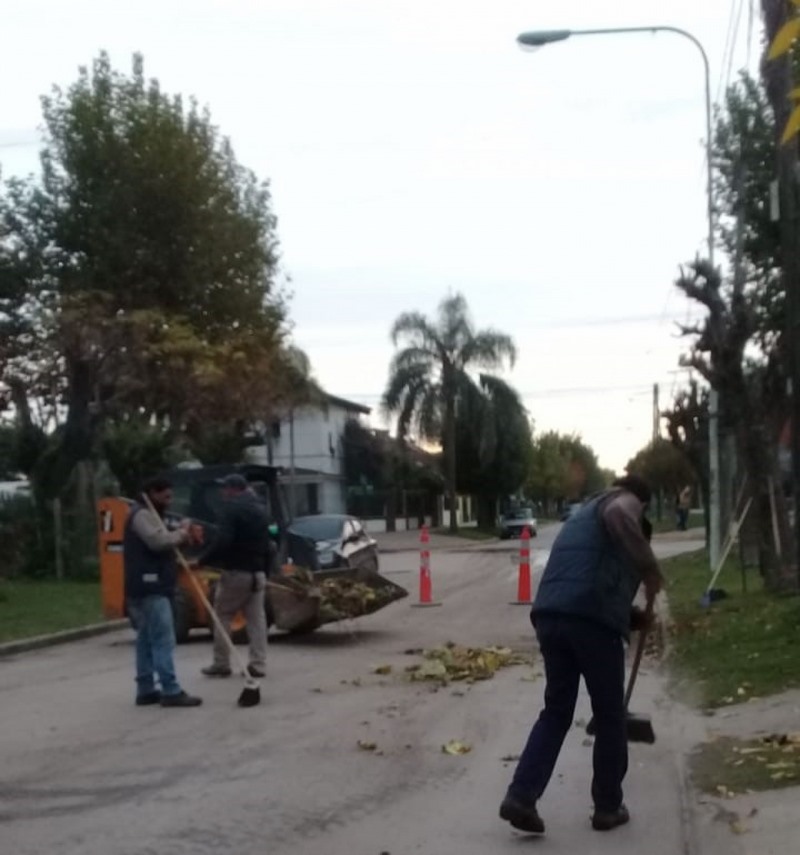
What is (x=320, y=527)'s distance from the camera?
28.3m

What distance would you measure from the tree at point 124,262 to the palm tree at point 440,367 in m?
33.3

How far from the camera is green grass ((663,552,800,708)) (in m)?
12.9

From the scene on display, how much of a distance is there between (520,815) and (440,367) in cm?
6477

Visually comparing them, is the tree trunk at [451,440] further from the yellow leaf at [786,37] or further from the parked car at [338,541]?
the yellow leaf at [786,37]

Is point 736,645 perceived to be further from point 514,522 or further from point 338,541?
point 514,522

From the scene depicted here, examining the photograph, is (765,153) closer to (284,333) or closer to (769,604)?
(769,604)

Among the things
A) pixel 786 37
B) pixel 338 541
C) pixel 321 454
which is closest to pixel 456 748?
pixel 786 37

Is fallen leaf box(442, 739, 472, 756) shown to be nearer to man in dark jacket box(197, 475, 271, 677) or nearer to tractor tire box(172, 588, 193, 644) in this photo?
man in dark jacket box(197, 475, 271, 677)

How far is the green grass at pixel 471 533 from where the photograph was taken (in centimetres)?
7093

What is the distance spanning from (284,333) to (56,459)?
394 inches

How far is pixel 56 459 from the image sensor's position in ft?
110

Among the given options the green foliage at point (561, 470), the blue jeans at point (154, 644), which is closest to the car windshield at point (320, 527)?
the blue jeans at point (154, 644)

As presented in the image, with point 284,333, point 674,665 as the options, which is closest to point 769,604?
point 674,665

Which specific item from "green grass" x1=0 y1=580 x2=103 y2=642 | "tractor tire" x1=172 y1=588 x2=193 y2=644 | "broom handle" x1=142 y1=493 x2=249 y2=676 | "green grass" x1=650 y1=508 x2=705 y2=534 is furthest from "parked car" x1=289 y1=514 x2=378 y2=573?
"green grass" x1=650 y1=508 x2=705 y2=534
